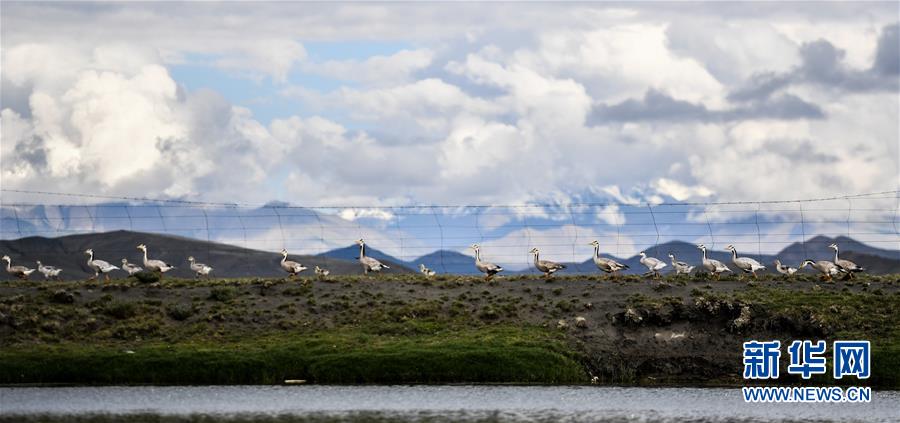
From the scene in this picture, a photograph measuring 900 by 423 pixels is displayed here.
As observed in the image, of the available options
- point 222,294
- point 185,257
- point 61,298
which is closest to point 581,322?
point 222,294

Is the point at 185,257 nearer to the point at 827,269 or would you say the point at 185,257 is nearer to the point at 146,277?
the point at 146,277

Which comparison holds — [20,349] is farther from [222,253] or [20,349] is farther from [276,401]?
[222,253]

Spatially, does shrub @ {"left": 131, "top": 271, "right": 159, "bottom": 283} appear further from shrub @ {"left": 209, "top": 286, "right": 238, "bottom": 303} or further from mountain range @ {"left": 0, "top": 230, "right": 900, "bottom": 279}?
mountain range @ {"left": 0, "top": 230, "right": 900, "bottom": 279}

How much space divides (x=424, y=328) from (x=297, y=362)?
27.2 feet

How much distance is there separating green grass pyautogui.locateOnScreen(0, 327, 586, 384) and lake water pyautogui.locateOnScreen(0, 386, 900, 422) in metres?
1.73

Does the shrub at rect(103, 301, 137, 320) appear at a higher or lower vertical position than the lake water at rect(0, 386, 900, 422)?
higher

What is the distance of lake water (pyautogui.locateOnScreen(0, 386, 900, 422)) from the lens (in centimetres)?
5012

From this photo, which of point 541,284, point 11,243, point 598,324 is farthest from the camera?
point 11,243

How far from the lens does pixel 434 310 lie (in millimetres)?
69625

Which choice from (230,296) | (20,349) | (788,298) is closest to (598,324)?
(788,298)

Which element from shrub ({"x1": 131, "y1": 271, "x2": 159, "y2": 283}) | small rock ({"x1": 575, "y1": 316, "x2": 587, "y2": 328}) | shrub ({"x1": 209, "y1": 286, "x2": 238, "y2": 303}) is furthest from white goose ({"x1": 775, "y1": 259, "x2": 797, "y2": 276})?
shrub ({"x1": 131, "y1": 271, "x2": 159, "y2": 283})

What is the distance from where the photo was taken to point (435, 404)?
52938 mm

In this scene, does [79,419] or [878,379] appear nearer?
[79,419]

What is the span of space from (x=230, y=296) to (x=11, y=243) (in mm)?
96204
